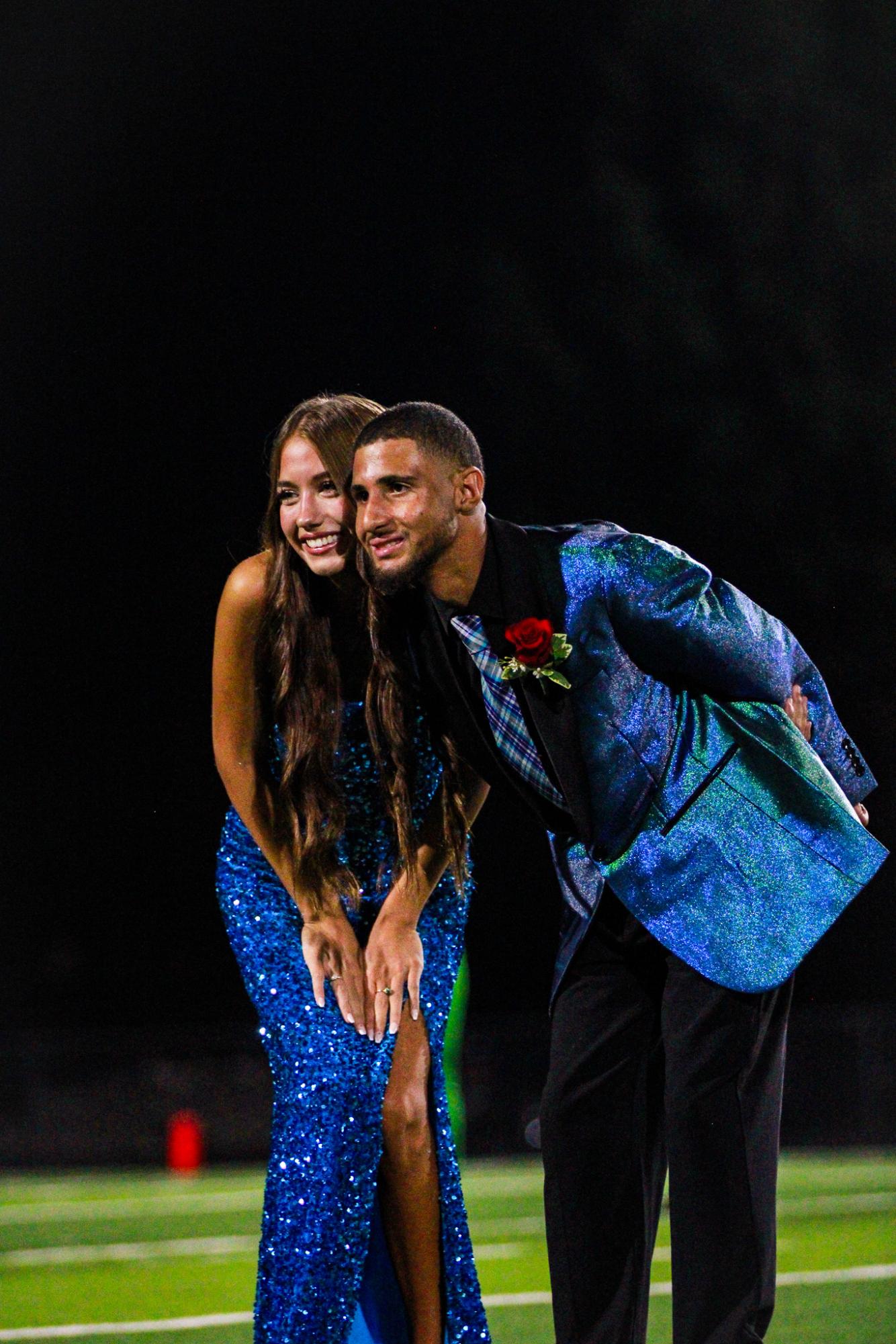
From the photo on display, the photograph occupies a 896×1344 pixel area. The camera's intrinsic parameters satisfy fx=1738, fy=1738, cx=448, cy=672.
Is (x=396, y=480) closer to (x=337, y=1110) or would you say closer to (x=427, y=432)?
(x=427, y=432)

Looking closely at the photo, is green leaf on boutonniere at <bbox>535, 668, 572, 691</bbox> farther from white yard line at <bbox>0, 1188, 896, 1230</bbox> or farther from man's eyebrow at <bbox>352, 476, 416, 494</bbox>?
white yard line at <bbox>0, 1188, 896, 1230</bbox>

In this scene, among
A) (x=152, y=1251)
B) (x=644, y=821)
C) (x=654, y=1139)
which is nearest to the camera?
(x=644, y=821)

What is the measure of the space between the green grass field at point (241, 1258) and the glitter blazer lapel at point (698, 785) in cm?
143

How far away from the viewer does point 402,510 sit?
2.46 meters

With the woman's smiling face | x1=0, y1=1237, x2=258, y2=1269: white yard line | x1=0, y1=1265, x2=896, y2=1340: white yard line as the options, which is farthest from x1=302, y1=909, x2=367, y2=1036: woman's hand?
x1=0, y1=1237, x2=258, y2=1269: white yard line

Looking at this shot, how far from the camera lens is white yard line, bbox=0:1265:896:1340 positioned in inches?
148

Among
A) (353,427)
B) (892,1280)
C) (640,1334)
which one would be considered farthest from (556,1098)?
(892,1280)

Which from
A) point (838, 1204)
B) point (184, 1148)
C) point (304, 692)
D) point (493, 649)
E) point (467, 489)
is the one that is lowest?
point (184, 1148)

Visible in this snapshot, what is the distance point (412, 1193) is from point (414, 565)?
3.35 ft

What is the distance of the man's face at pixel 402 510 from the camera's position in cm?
246

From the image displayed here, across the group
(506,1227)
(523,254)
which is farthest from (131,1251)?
(523,254)

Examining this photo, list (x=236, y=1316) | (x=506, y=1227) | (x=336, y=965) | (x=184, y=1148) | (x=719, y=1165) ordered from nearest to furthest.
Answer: (x=719, y=1165)
(x=336, y=965)
(x=236, y=1316)
(x=506, y=1227)
(x=184, y=1148)

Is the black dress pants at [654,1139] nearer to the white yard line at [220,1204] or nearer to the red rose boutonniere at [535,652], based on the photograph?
the red rose boutonniere at [535,652]

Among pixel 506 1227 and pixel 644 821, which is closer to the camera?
pixel 644 821
